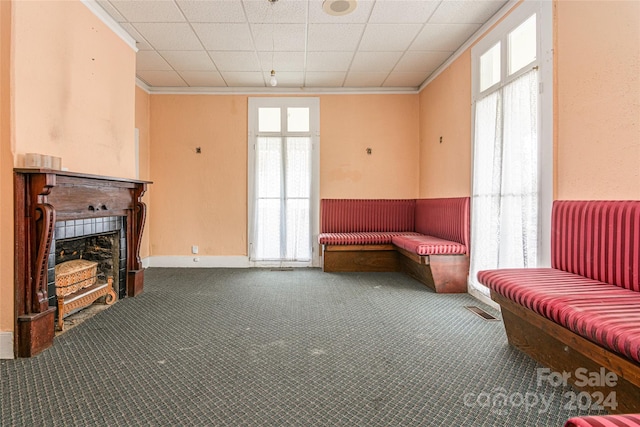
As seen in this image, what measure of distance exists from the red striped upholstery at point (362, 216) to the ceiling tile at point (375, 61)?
7.03 feet

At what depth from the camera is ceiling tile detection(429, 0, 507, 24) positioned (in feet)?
10.9

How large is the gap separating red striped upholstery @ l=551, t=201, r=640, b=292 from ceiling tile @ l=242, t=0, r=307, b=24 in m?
3.07

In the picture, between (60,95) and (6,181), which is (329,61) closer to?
(60,95)

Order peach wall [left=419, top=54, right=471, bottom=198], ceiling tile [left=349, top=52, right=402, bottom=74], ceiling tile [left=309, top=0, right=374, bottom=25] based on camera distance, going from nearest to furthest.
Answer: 1. ceiling tile [left=309, top=0, right=374, bottom=25]
2. peach wall [left=419, top=54, right=471, bottom=198]
3. ceiling tile [left=349, top=52, right=402, bottom=74]

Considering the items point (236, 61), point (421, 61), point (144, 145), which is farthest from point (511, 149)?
point (144, 145)

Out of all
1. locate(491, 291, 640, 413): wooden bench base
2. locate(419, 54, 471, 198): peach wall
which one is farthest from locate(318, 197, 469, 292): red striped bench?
locate(491, 291, 640, 413): wooden bench base

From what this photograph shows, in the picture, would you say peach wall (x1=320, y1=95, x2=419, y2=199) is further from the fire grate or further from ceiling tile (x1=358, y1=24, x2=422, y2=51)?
the fire grate

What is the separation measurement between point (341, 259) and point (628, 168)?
12.1ft

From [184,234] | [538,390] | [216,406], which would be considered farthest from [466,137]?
[184,234]

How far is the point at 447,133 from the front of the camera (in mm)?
4777

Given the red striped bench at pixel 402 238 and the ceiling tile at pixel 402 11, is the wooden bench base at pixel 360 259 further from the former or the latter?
the ceiling tile at pixel 402 11

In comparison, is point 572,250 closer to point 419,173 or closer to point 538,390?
point 538,390

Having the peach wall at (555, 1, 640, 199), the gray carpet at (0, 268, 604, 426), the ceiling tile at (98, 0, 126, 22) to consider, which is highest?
the ceiling tile at (98, 0, 126, 22)

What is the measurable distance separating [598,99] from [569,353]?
1.79m
